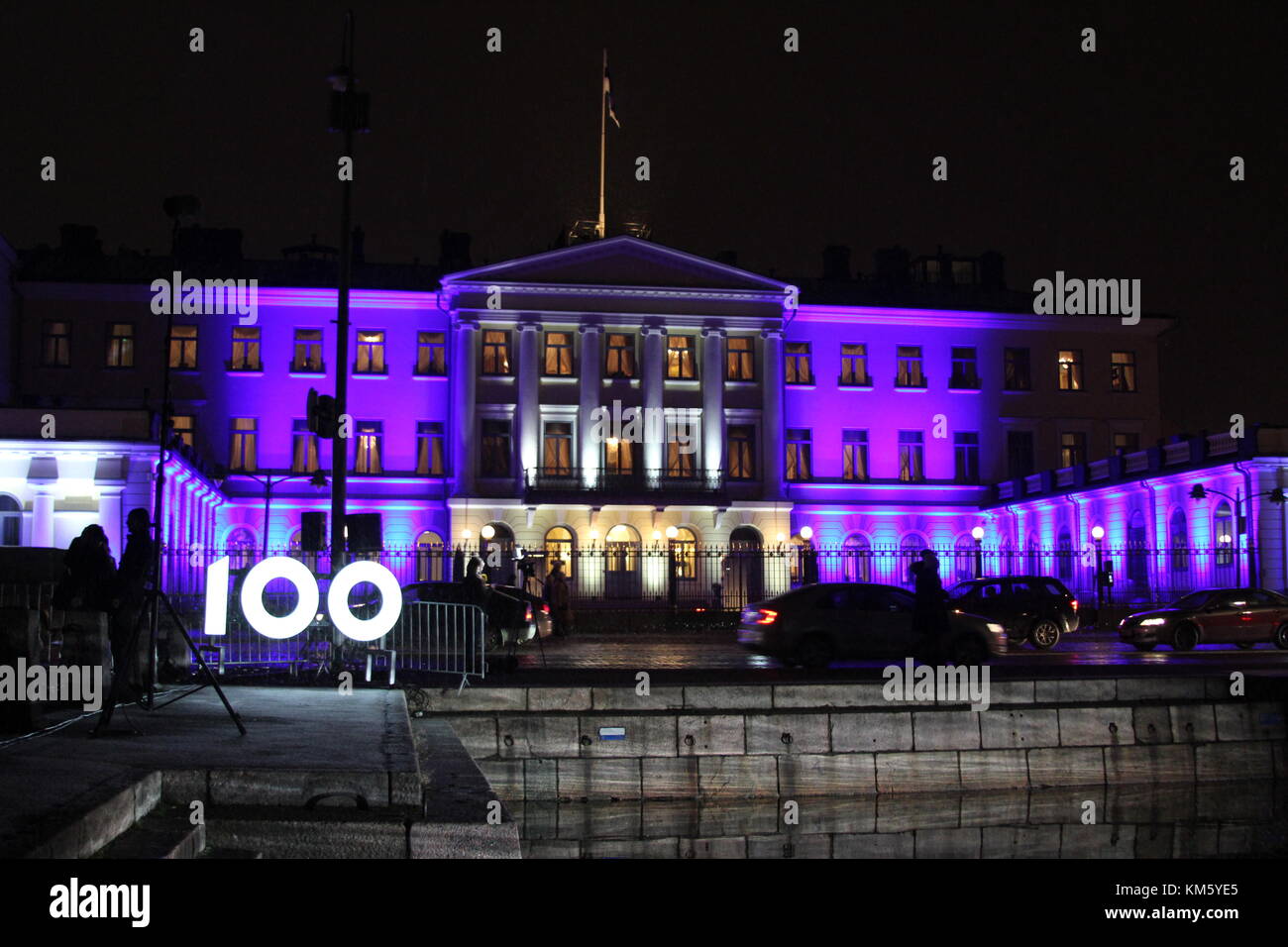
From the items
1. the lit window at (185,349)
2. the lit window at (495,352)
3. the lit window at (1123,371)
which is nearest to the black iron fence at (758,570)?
the lit window at (495,352)

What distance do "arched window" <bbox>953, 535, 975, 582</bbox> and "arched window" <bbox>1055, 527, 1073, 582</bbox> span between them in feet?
10.2

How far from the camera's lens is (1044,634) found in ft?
94.5

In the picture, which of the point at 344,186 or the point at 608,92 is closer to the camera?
the point at 344,186

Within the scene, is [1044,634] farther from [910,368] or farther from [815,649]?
[910,368]

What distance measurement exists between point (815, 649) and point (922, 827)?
7.51 m

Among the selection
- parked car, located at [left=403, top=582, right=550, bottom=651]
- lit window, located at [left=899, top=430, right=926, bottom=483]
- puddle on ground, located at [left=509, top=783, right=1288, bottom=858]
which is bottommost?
puddle on ground, located at [left=509, top=783, right=1288, bottom=858]

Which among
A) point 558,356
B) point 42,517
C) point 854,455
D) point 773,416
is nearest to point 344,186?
point 42,517

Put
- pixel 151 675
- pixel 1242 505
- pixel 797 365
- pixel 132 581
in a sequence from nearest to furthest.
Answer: pixel 151 675
pixel 132 581
pixel 1242 505
pixel 797 365

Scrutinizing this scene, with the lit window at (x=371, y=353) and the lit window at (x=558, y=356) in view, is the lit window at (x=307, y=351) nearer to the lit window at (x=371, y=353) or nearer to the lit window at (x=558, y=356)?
the lit window at (x=371, y=353)

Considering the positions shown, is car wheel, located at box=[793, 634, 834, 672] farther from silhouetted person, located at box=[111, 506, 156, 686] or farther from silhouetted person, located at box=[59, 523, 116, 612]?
silhouetted person, located at box=[59, 523, 116, 612]

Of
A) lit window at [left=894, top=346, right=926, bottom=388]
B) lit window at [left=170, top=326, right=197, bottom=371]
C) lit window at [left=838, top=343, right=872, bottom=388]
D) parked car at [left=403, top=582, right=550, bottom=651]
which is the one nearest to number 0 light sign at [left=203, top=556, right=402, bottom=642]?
parked car at [left=403, top=582, right=550, bottom=651]

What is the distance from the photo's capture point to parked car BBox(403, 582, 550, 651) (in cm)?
2431
